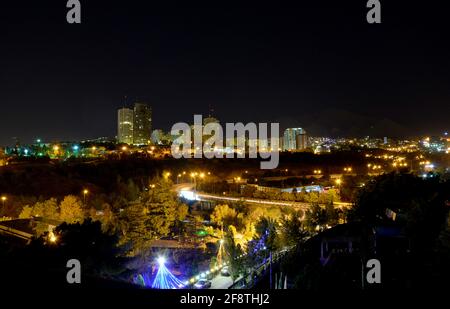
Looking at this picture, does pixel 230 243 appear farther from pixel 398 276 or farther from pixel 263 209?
pixel 263 209

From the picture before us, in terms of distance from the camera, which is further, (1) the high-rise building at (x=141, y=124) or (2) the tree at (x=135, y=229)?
(1) the high-rise building at (x=141, y=124)

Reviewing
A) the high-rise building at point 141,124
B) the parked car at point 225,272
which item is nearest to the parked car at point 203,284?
the parked car at point 225,272

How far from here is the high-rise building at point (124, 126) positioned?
6562 cm

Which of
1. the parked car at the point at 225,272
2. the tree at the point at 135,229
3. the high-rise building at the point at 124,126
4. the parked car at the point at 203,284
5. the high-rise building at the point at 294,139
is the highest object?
the high-rise building at the point at 124,126

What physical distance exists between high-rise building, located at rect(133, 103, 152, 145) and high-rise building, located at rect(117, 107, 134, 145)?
81 cm

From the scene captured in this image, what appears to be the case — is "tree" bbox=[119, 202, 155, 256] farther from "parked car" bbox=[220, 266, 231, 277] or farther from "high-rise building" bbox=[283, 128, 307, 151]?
"high-rise building" bbox=[283, 128, 307, 151]

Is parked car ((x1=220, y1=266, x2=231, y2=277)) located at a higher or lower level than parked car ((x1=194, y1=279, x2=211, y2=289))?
lower

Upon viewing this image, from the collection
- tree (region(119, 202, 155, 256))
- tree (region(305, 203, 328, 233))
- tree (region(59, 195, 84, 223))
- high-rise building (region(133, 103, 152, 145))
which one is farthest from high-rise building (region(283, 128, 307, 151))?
tree (region(119, 202, 155, 256))

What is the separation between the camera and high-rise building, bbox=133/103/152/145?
66.4 m

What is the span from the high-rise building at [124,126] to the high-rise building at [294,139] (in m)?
26.1

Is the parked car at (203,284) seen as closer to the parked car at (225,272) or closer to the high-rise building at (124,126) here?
the parked car at (225,272)

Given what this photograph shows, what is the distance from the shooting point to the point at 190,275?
787cm

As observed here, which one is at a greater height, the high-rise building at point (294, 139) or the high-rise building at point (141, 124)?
the high-rise building at point (141, 124)
